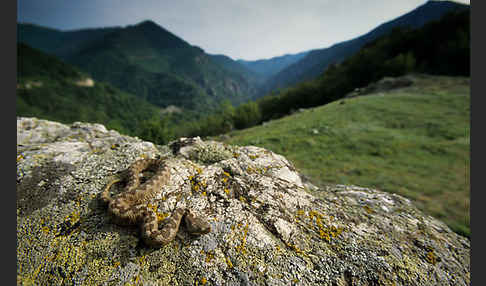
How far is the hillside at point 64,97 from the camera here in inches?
3538

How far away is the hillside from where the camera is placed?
89.9 metres

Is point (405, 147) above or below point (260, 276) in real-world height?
above

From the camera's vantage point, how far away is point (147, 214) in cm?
316

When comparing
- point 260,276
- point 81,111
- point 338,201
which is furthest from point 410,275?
point 81,111

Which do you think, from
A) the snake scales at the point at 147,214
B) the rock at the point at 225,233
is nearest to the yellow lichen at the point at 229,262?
the rock at the point at 225,233

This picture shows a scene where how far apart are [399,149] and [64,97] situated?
494 feet

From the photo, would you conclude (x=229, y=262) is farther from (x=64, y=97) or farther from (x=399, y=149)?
(x=64, y=97)

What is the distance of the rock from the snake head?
0.10 meters

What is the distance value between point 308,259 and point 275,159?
110 inches

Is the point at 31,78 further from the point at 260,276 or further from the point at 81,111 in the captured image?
the point at 260,276

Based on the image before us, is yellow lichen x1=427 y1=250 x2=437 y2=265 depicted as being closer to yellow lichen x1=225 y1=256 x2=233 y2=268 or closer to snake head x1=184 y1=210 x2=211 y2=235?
yellow lichen x1=225 y1=256 x2=233 y2=268

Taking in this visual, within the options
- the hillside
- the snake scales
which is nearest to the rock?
the snake scales

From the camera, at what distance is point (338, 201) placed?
4387 mm

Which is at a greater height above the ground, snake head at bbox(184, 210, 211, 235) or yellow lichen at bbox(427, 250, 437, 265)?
snake head at bbox(184, 210, 211, 235)
